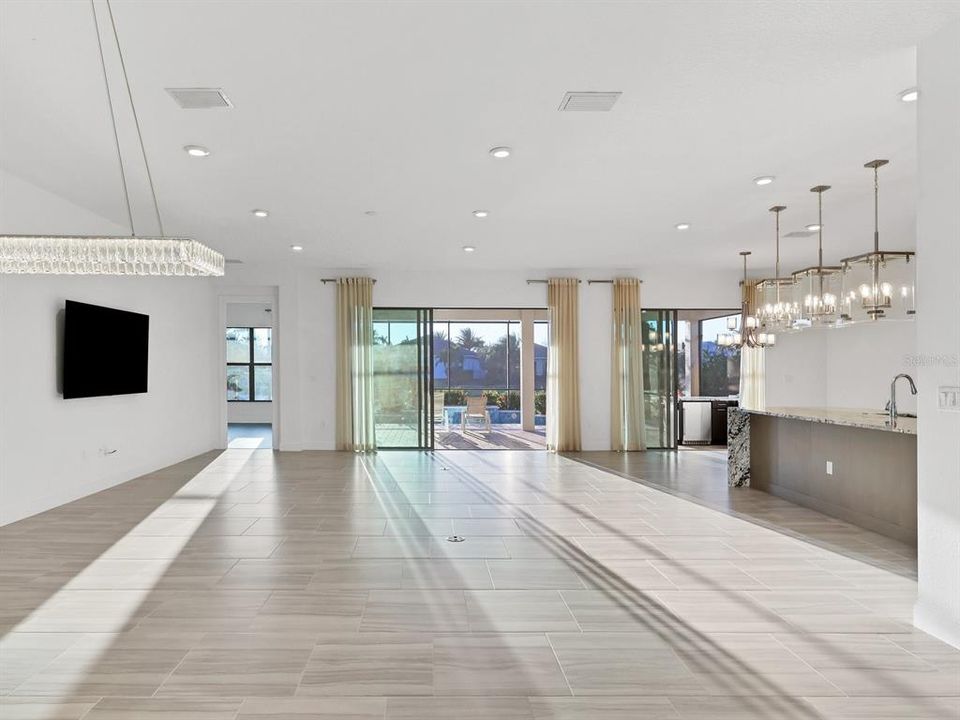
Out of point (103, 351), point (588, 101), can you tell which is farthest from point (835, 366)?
point (103, 351)

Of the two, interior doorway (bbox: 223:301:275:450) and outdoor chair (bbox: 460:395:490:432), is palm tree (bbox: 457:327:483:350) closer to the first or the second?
outdoor chair (bbox: 460:395:490:432)

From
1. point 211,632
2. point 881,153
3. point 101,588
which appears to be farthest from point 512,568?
point 881,153

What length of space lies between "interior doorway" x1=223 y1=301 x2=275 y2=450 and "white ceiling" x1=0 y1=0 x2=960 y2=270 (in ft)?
22.1

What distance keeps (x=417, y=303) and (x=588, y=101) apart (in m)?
6.00

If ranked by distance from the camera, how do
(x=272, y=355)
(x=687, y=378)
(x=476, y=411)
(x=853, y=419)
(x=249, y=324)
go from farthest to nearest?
(x=249, y=324) → (x=687, y=378) → (x=476, y=411) → (x=272, y=355) → (x=853, y=419)

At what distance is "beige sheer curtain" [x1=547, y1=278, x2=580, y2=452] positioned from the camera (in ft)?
29.6

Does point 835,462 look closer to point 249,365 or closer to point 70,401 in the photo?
point 70,401

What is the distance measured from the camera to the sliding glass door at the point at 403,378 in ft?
30.5

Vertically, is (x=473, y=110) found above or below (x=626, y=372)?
above

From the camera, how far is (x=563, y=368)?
906cm

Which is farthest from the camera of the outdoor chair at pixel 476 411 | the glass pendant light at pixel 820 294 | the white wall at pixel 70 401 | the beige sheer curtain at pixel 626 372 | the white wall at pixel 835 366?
the outdoor chair at pixel 476 411

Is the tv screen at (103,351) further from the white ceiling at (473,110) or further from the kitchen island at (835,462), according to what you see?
the kitchen island at (835,462)

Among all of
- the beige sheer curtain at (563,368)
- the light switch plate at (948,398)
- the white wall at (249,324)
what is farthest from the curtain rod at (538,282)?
the light switch plate at (948,398)

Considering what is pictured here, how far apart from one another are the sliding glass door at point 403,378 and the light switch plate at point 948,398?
7.22 metres
